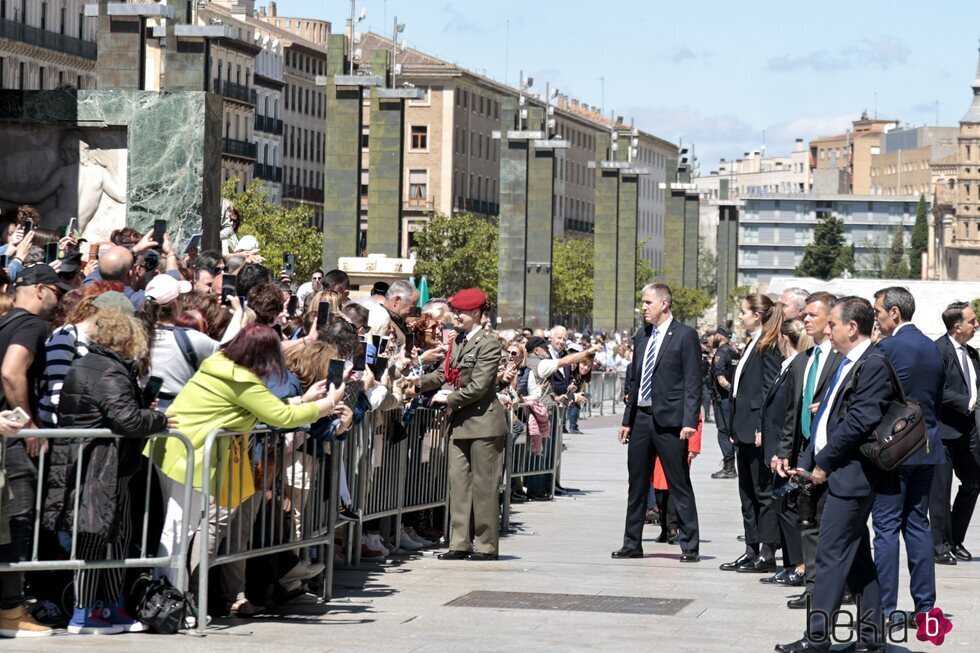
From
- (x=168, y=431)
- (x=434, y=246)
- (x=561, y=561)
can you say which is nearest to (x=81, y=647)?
(x=168, y=431)

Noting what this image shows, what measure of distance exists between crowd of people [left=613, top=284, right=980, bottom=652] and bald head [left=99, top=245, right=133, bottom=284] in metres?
4.04

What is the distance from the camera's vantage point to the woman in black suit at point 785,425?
13.8 m

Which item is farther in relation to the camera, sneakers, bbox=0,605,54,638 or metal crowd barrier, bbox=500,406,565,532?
metal crowd barrier, bbox=500,406,565,532

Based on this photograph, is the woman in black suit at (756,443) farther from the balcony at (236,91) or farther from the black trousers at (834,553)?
the balcony at (236,91)

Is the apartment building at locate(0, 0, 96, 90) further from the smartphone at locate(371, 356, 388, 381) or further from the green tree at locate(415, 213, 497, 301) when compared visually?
the smartphone at locate(371, 356, 388, 381)

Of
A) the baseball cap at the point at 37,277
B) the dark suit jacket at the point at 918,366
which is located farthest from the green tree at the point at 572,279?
the baseball cap at the point at 37,277

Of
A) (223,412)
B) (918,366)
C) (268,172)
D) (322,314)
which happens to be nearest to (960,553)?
(918,366)

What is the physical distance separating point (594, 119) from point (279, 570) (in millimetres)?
165801

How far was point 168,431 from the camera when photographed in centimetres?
1045

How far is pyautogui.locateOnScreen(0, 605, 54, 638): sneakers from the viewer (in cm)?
1030

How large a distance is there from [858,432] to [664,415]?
489 cm

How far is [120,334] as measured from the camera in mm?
10352

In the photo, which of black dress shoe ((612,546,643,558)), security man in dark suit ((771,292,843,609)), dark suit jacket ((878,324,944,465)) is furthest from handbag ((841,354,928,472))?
black dress shoe ((612,546,643,558))

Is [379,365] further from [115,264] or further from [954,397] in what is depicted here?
[954,397]
